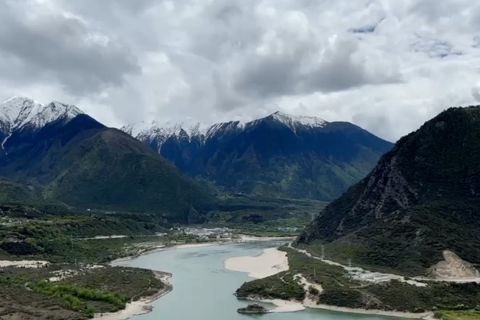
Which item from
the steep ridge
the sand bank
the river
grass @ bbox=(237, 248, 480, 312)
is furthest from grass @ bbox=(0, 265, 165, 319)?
the steep ridge

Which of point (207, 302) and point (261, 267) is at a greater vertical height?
point (261, 267)

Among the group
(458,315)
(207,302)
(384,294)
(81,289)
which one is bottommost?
(458,315)

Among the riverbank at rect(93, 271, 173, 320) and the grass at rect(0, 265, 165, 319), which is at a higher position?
the grass at rect(0, 265, 165, 319)

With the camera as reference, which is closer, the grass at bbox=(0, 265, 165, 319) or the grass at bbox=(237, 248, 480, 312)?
→ the grass at bbox=(0, 265, 165, 319)

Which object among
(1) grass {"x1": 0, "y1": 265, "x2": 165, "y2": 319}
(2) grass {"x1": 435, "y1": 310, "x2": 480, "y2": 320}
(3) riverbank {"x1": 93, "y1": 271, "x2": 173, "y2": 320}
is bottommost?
(2) grass {"x1": 435, "y1": 310, "x2": 480, "y2": 320}

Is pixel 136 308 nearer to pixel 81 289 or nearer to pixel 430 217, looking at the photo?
pixel 81 289

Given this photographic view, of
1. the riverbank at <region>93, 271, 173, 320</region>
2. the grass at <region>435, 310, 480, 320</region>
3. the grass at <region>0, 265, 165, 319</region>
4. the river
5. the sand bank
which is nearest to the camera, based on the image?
the grass at <region>435, 310, 480, 320</region>

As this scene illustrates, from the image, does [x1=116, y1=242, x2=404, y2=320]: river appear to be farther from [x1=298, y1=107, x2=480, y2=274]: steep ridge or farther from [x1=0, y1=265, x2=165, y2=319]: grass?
[x1=298, y1=107, x2=480, y2=274]: steep ridge

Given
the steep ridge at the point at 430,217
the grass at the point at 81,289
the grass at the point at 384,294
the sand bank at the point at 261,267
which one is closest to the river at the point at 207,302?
the sand bank at the point at 261,267

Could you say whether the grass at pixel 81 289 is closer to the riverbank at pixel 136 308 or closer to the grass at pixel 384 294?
the riverbank at pixel 136 308

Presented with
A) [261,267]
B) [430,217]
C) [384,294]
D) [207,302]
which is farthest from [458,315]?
[261,267]

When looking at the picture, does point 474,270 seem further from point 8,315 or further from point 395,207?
point 8,315

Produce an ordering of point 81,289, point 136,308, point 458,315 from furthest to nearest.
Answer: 1. point 81,289
2. point 136,308
3. point 458,315

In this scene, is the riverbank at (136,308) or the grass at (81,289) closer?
the riverbank at (136,308)
